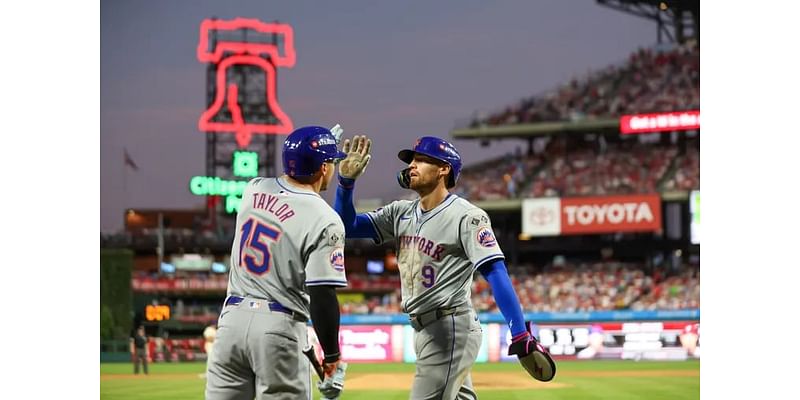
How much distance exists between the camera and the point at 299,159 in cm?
388

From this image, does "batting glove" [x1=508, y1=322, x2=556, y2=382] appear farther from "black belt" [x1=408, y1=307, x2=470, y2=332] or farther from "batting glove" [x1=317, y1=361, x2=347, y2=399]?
"batting glove" [x1=317, y1=361, x2=347, y2=399]

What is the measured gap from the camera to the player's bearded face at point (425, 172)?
4.54m

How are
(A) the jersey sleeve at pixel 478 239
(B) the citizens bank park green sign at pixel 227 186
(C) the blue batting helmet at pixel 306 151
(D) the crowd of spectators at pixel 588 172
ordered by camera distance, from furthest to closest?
(B) the citizens bank park green sign at pixel 227 186, (D) the crowd of spectators at pixel 588 172, (A) the jersey sleeve at pixel 478 239, (C) the blue batting helmet at pixel 306 151

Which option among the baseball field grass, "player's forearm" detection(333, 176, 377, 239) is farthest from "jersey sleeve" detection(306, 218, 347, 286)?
the baseball field grass

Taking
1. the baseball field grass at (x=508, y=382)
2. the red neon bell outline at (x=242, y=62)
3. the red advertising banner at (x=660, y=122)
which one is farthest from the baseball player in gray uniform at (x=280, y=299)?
the red neon bell outline at (x=242, y=62)

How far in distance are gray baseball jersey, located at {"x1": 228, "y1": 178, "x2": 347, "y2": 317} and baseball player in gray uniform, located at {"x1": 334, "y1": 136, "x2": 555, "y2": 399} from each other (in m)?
0.80

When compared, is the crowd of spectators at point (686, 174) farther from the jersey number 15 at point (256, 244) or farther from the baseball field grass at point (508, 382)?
the jersey number 15 at point (256, 244)

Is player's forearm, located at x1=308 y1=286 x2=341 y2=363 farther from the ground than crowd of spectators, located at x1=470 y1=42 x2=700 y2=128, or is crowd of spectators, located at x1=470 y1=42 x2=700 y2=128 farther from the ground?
crowd of spectators, located at x1=470 y1=42 x2=700 y2=128

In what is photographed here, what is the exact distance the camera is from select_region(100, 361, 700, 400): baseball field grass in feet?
40.7

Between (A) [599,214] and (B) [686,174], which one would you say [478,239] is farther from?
(B) [686,174]

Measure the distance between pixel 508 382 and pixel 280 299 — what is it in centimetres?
1104

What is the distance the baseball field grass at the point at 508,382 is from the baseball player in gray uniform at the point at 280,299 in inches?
320

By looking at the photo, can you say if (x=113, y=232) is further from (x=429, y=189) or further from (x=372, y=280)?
(x=429, y=189)
